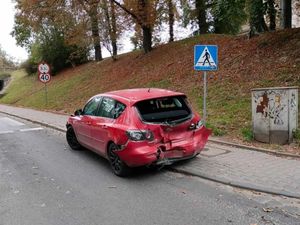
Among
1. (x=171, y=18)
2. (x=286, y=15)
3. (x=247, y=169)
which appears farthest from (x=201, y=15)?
(x=247, y=169)

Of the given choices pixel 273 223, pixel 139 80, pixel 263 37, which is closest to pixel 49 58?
pixel 139 80

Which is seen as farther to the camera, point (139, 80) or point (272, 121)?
point (139, 80)

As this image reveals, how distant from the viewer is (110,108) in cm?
697

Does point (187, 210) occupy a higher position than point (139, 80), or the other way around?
point (139, 80)

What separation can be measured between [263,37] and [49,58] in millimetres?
22679

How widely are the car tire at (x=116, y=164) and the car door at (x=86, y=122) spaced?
106cm

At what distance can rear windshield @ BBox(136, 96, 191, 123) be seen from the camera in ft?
20.7

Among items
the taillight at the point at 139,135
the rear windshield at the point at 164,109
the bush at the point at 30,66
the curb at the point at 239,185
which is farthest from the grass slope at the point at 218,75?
the bush at the point at 30,66

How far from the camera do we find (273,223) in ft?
13.8

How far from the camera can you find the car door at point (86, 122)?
7.54m

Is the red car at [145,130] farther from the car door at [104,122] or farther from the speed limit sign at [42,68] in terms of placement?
the speed limit sign at [42,68]

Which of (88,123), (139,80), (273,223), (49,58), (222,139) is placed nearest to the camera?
(273,223)

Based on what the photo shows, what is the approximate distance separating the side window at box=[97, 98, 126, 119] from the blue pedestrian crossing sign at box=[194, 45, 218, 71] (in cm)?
241

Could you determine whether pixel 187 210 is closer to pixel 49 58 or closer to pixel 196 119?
pixel 196 119
